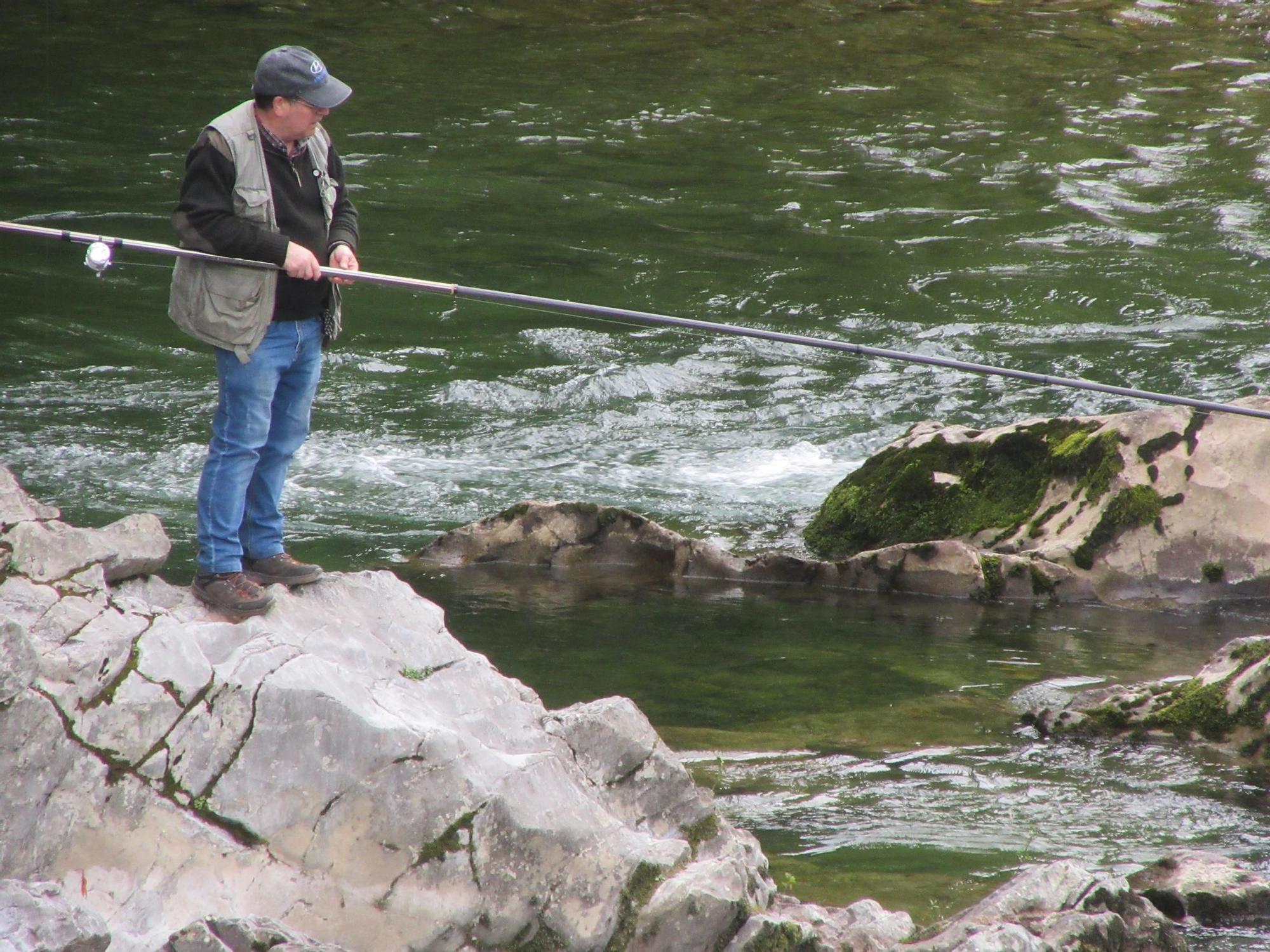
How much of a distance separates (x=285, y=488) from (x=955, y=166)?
1214cm

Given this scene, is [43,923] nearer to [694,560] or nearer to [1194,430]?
[694,560]

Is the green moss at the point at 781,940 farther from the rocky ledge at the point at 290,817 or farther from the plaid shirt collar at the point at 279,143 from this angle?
the plaid shirt collar at the point at 279,143

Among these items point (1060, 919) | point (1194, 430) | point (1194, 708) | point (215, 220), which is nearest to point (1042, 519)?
point (1194, 430)

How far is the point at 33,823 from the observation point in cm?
363

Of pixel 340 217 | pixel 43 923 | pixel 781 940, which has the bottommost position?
pixel 781 940

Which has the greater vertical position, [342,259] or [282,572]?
[342,259]

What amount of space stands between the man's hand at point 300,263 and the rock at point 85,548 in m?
0.90

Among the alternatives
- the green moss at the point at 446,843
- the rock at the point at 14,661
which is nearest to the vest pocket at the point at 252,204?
the rock at the point at 14,661

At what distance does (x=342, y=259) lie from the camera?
4547 millimetres

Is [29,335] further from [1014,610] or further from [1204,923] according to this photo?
[1204,923]

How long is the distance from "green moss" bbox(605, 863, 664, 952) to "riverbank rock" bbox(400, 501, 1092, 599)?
431 centimetres

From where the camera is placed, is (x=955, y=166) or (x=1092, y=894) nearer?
(x=1092, y=894)

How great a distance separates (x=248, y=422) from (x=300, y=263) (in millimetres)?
508

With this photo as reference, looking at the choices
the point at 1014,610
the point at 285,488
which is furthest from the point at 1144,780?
the point at 285,488
